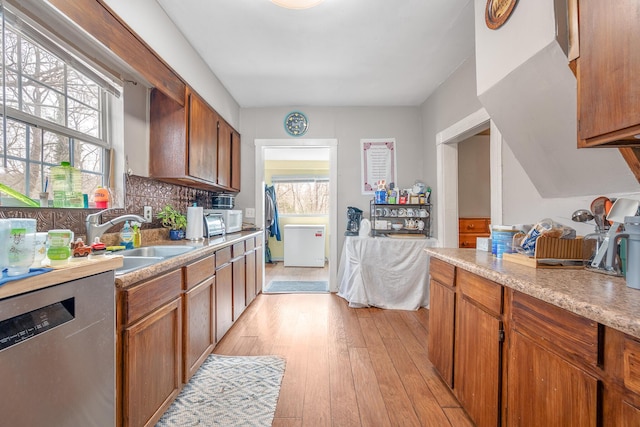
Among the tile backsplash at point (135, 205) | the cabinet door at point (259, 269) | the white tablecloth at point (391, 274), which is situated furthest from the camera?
the cabinet door at point (259, 269)

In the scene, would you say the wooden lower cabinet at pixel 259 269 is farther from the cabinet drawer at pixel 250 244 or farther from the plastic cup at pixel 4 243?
the plastic cup at pixel 4 243

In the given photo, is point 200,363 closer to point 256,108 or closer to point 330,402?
point 330,402

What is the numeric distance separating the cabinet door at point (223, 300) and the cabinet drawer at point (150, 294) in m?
0.66

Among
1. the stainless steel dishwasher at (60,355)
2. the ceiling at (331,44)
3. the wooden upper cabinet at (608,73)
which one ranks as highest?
the ceiling at (331,44)

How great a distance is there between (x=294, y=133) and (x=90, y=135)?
7.69 feet

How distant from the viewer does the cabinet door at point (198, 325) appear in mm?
1673

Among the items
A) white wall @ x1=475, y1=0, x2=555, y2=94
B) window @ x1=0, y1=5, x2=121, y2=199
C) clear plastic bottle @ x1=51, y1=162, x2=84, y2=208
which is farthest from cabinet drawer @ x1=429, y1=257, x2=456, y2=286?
window @ x1=0, y1=5, x2=121, y2=199

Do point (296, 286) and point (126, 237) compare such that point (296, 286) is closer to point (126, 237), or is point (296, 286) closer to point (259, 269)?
point (259, 269)

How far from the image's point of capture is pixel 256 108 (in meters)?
3.81

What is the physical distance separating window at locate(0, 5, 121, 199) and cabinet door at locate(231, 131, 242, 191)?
64.5 inches

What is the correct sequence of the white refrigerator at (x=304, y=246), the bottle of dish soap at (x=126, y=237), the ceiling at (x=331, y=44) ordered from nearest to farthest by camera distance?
the bottle of dish soap at (x=126, y=237), the ceiling at (x=331, y=44), the white refrigerator at (x=304, y=246)

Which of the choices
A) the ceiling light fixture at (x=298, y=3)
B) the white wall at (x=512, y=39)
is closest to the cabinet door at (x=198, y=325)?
the ceiling light fixture at (x=298, y=3)

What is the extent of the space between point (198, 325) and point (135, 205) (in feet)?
3.37

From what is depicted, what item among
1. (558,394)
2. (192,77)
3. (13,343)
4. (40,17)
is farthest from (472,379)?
(192,77)
